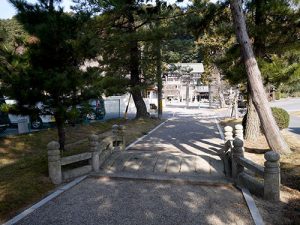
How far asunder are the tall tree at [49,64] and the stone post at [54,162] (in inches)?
63.9

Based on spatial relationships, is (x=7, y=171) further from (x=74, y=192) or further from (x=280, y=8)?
(x=280, y=8)

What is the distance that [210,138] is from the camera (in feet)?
47.7

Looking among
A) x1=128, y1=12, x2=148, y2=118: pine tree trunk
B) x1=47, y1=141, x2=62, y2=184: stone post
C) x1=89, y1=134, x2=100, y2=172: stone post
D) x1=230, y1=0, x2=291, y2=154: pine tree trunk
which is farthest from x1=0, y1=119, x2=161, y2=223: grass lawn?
x1=128, y1=12, x2=148, y2=118: pine tree trunk

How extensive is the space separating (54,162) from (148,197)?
7.64ft

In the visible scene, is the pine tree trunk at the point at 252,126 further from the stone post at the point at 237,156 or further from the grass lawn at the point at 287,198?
the stone post at the point at 237,156

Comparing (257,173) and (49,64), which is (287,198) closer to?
(257,173)

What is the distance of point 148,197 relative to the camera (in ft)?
20.5

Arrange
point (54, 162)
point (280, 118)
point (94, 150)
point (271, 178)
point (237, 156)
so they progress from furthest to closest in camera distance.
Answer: point (280, 118)
point (94, 150)
point (237, 156)
point (54, 162)
point (271, 178)

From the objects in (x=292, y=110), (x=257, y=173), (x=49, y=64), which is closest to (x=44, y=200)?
(x=49, y=64)

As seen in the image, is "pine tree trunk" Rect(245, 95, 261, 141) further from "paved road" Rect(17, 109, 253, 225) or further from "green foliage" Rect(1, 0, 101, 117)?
"green foliage" Rect(1, 0, 101, 117)

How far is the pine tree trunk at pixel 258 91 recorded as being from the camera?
9.67m

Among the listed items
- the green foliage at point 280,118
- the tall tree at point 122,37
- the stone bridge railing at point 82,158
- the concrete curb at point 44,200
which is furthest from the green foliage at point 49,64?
the green foliage at point 280,118

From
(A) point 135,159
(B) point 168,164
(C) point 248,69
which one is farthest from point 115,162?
(C) point 248,69

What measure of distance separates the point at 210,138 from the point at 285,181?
716 centimetres
